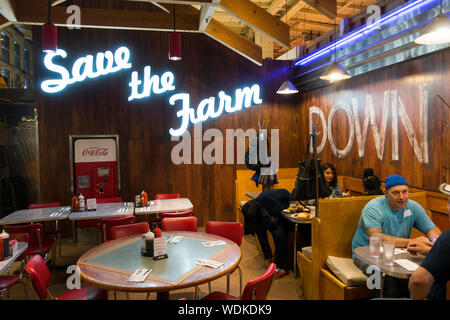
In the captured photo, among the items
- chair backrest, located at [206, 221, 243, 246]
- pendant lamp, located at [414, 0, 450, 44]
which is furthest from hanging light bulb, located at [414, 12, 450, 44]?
chair backrest, located at [206, 221, 243, 246]

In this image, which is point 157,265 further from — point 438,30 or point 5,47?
point 5,47

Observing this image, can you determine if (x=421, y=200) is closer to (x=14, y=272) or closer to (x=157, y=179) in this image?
(x=157, y=179)

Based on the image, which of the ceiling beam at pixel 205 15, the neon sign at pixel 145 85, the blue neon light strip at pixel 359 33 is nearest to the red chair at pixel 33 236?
the neon sign at pixel 145 85

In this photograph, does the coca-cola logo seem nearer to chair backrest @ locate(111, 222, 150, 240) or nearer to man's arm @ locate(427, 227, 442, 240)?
chair backrest @ locate(111, 222, 150, 240)

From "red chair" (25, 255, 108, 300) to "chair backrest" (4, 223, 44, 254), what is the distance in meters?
1.58

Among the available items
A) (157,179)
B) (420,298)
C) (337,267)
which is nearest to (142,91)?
(157,179)

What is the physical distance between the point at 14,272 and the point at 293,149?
19.7 feet

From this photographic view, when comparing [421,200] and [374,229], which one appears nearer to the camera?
[374,229]

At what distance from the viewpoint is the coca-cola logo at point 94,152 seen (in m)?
6.90

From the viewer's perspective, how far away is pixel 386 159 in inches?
203

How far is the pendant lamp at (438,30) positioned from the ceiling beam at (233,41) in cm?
425

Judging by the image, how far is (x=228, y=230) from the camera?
398 cm

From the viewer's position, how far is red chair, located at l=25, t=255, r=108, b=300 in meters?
2.67

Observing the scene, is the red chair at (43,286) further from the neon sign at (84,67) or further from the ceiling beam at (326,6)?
the neon sign at (84,67)
